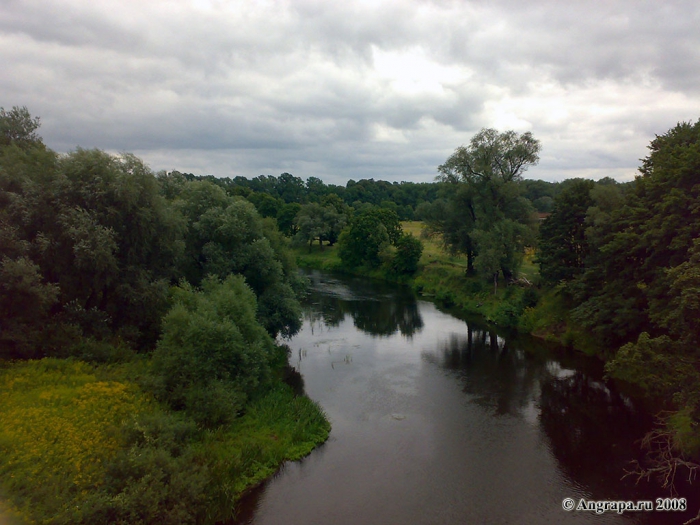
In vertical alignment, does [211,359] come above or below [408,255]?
below

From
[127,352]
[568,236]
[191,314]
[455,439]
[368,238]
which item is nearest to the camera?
[455,439]

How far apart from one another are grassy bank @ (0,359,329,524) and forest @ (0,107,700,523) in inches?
2.1

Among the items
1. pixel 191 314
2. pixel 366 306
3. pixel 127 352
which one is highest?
pixel 191 314

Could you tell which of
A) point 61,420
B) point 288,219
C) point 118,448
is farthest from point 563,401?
point 288,219

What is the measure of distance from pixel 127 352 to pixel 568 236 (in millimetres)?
27516

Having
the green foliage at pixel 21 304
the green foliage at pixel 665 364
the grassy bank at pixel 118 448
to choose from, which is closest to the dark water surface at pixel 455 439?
the grassy bank at pixel 118 448

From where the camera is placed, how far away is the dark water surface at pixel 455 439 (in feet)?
44.6

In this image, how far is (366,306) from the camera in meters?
41.0

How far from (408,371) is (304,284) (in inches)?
340

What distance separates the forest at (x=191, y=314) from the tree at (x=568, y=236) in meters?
0.11

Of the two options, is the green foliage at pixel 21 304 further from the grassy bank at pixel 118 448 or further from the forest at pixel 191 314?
the grassy bank at pixel 118 448

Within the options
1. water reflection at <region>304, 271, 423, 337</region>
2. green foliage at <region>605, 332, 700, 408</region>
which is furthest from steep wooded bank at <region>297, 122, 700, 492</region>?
water reflection at <region>304, 271, 423, 337</region>

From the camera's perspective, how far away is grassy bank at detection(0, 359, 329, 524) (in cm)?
1116

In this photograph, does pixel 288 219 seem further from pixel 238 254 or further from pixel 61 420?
pixel 61 420
